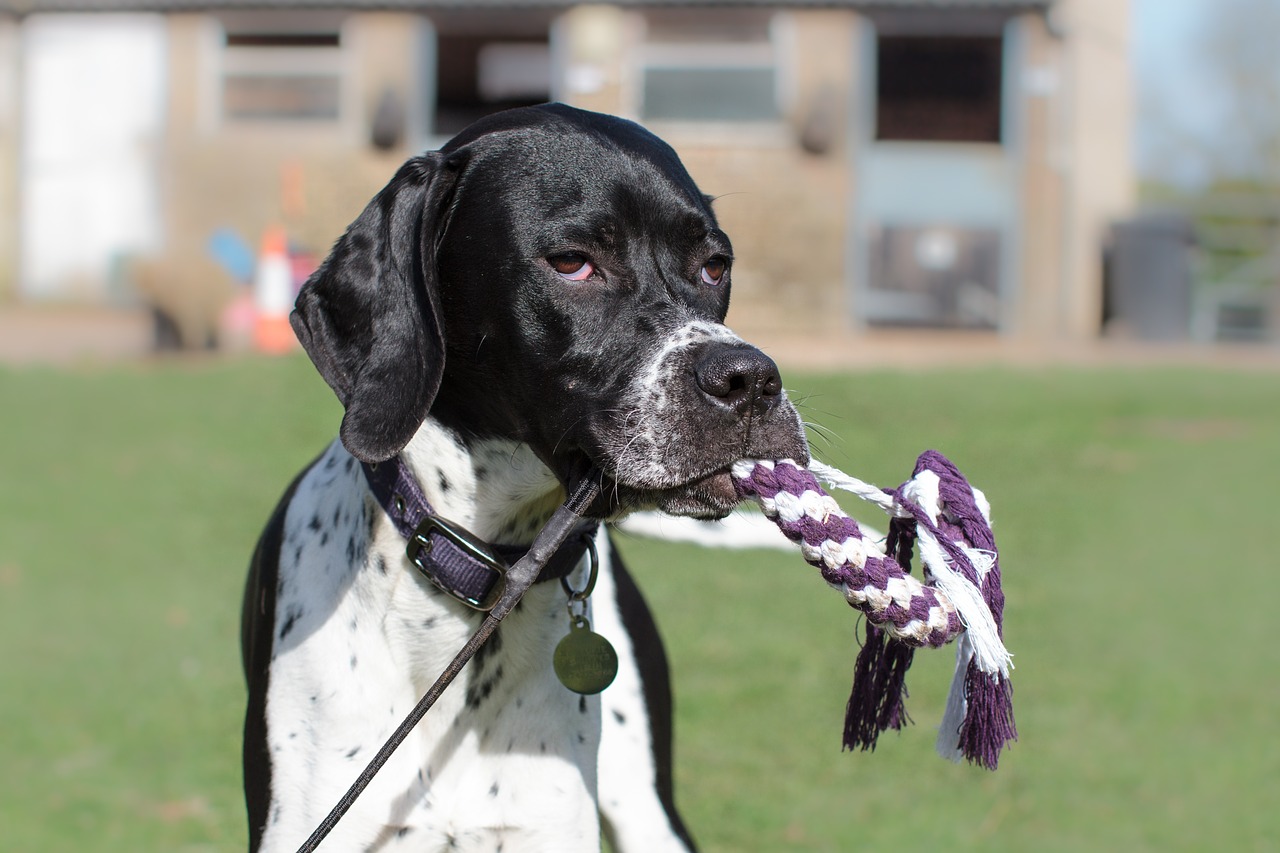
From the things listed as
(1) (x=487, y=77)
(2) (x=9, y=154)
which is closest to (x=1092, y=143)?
(1) (x=487, y=77)

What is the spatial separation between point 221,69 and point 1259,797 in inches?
674

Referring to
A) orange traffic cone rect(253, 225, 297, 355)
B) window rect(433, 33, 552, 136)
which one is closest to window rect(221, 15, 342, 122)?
window rect(433, 33, 552, 136)

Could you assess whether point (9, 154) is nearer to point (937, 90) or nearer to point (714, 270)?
point (937, 90)

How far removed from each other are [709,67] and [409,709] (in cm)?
1647

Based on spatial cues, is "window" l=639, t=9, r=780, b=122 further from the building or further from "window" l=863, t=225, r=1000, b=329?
"window" l=863, t=225, r=1000, b=329

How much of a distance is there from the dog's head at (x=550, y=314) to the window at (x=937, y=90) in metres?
19.6

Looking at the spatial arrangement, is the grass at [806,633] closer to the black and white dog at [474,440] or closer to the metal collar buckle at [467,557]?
the black and white dog at [474,440]

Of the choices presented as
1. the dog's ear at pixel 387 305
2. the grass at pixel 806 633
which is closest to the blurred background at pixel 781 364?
the grass at pixel 806 633

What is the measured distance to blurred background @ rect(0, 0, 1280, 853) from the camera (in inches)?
210

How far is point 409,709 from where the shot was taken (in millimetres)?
2777

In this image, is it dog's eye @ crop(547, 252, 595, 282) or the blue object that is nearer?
dog's eye @ crop(547, 252, 595, 282)

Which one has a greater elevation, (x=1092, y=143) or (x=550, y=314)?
(x=1092, y=143)

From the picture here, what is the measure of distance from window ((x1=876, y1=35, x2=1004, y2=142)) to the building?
4.97ft

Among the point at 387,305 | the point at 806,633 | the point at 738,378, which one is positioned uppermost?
the point at 387,305
